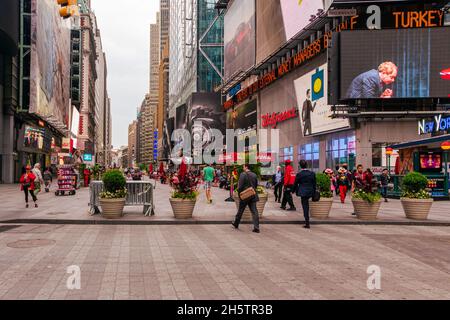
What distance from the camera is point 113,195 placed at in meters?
13.1

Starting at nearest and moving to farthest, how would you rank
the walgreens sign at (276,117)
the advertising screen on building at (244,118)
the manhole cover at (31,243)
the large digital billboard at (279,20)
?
1. the manhole cover at (31,243)
2. the large digital billboard at (279,20)
3. the walgreens sign at (276,117)
4. the advertising screen on building at (244,118)

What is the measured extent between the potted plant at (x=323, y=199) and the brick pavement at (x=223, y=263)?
228cm

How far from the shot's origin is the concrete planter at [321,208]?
44.2 feet

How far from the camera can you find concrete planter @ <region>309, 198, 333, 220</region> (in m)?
13.5

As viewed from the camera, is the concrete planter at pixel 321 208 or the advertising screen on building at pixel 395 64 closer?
the concrete planter at pixel 321 208

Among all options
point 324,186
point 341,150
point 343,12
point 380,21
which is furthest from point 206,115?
point 324,186

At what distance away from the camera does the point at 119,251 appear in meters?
8.17

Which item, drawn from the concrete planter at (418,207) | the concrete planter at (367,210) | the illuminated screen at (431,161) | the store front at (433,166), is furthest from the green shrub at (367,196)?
the illuminated screen at (431,161)

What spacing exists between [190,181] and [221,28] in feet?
308

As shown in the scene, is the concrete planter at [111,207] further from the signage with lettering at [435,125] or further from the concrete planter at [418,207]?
the signage with lettering at [435,125]

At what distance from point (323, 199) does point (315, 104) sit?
26935 millimetres

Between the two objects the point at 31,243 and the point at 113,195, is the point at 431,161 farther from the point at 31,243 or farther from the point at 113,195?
the point at 31,243

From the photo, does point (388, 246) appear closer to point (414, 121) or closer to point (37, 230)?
point (37, 230)

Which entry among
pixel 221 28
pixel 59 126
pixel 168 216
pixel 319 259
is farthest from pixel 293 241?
pixel 221 28
